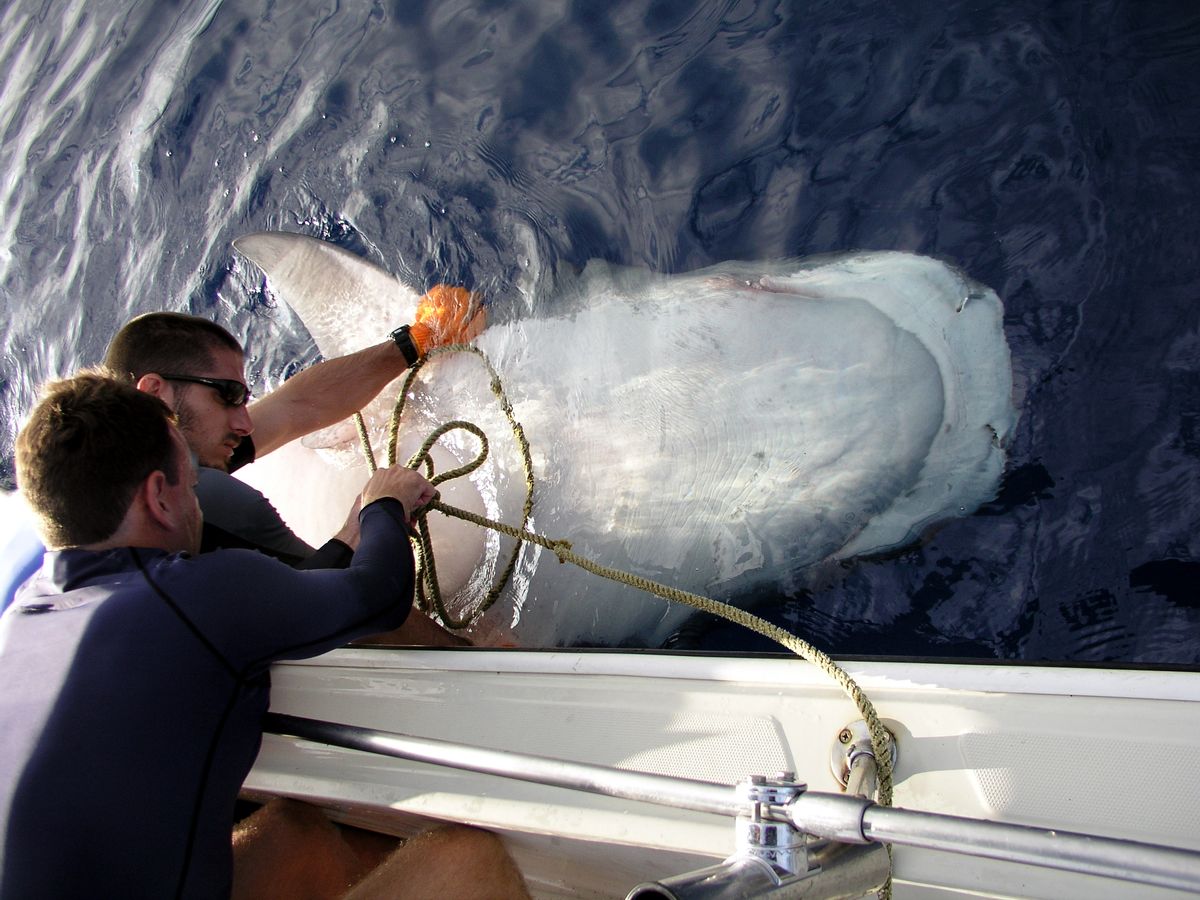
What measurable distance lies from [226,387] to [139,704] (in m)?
1.14

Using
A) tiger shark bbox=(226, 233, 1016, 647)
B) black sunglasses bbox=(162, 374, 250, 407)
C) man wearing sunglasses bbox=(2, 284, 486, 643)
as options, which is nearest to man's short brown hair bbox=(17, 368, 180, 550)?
man wearing sunglasses bbox=(2, 284, 486, 643)

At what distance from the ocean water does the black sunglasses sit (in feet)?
3.30

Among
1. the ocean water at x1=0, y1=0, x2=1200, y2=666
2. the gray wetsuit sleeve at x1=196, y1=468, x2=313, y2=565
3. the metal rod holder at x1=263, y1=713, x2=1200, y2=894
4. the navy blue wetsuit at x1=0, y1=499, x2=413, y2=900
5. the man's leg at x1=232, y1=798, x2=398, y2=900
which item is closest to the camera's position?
the metal rod holder at x1=263, y1=713, x2=1200, y2=894

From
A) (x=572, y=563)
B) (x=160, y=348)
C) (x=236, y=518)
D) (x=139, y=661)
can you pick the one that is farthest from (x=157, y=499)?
(x=572, y=563)

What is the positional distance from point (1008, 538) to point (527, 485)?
4.23 feet

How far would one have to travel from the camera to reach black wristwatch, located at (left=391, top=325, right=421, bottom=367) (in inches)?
119

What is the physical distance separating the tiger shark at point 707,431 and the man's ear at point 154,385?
0.77m

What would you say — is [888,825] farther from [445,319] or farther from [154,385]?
[445,319]

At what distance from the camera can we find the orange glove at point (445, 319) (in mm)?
3188

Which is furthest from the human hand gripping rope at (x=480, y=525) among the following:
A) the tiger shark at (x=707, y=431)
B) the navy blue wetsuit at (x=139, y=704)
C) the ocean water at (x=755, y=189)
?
the navy blue wetsuit at (x=139, y=704)

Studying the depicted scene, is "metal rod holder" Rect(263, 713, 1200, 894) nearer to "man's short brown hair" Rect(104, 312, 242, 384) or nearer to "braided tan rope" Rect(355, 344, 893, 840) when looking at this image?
"braided tan rope" Rect(355, 344, 893, 840)

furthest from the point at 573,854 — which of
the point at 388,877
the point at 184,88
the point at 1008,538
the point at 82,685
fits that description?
the point at 184,88

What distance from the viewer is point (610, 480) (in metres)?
2.62

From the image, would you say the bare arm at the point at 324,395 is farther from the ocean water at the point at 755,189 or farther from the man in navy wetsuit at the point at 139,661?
the man in navy wetsuit at the point at 139,661
